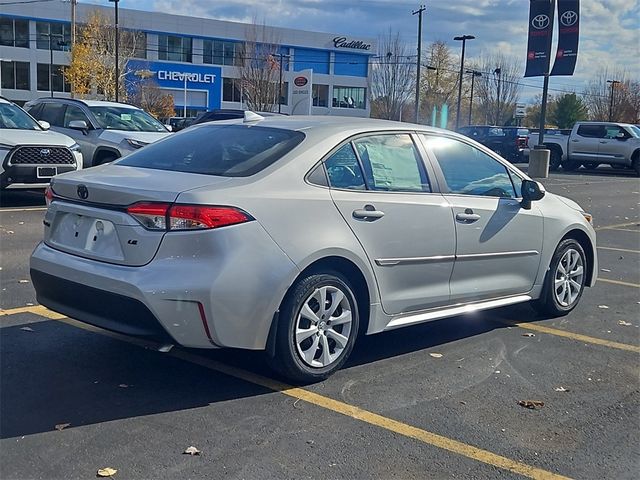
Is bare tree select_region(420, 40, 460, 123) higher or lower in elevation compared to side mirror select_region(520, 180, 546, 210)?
higher

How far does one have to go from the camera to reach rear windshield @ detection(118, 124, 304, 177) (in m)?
4.57

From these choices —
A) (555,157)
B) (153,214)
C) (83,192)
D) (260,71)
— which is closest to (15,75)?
(260,71)

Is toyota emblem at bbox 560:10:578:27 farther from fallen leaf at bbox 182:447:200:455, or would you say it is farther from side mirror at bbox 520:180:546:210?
fallen leaf at bbox 182:447:200:455

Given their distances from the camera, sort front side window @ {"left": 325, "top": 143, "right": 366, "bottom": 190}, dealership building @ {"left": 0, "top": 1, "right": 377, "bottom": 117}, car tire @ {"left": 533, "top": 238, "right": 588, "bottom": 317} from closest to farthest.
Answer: front side window @ {"left": 325, "top": 143, "right": 366, "bottom": 190}
car tire @ {"left": 533, "top": 238, "right": 588, "bottom": 317}
dealership building @ {"left": 0, "top": 1, "right": 377, "bottom": 117}

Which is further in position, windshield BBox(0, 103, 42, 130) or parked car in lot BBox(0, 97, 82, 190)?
windshield BBox(0, 103, 42, 130)

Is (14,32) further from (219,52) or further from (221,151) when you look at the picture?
(221,151)

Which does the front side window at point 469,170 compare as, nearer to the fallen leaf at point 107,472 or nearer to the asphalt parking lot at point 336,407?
the asphalt parking lot at point 336,407

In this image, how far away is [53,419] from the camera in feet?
12.5

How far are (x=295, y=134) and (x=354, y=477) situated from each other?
2.32m

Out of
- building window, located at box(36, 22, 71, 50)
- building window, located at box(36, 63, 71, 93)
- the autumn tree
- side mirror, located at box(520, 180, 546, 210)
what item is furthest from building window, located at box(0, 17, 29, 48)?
side mirror, located at box(520, 180, 546, 210)

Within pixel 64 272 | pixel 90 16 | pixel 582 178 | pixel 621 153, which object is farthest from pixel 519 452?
pixel 90 16

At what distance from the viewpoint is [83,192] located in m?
4.39

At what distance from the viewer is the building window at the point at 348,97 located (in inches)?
3150

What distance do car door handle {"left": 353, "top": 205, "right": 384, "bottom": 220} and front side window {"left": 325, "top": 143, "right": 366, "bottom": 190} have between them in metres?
0.16
